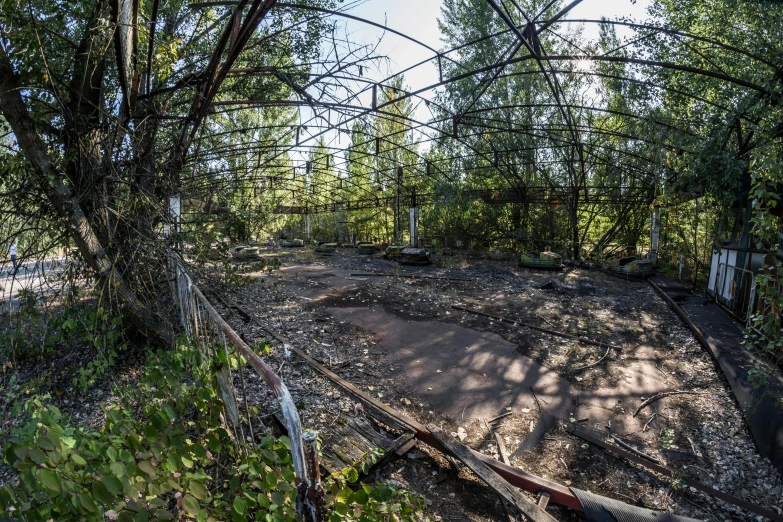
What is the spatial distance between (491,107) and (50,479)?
42.1 ft

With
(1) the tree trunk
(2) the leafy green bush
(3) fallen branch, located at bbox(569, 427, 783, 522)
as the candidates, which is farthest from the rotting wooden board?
(1) the tree trunk

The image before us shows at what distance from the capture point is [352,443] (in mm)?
3400

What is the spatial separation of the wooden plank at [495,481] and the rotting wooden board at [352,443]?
0.38 metres

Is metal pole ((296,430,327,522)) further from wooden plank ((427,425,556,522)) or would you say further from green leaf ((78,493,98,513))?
wooden plank ((427,425,556,522))

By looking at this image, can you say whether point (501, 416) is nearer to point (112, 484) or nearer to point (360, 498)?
point (360, 498)

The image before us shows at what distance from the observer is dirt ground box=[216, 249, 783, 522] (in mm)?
3213

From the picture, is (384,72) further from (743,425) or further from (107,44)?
(743,425)

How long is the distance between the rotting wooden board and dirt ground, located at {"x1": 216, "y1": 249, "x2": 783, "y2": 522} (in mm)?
136

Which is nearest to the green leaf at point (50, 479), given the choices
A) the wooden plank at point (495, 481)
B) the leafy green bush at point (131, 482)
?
the leafy green bush at point (131, 482)

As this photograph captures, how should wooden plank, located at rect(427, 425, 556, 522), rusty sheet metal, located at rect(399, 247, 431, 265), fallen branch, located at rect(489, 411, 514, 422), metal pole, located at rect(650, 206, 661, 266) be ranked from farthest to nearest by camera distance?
rusty sheet metal, located at rect(399, 247, 431, 265) → metal pole, located at rect(650, 206, 661, 266) → fallen branch, located at rect(489, 411, 514, 422) → wooden plank, located at rect(427, 425, 556, 522)

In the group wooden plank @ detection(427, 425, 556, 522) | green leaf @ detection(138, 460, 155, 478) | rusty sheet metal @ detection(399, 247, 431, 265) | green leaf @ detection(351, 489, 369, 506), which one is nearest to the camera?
green leaf @ detection(138, 460, 155, 478)

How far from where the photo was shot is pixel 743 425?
396 cm

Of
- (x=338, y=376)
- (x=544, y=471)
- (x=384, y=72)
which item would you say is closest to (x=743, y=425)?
(x=544, y=471)

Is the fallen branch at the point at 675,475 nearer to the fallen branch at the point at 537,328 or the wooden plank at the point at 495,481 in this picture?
the wooden plank at the point at 495,481
